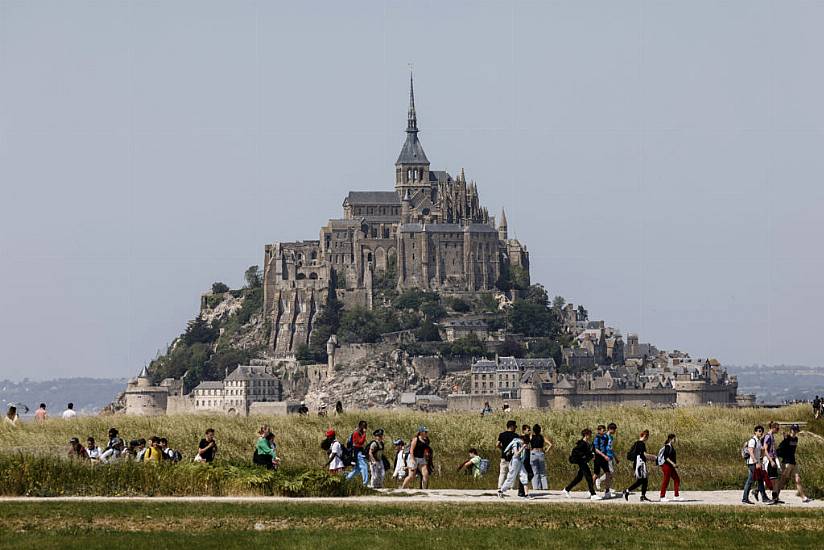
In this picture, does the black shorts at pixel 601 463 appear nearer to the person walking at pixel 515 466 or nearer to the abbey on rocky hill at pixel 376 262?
the person walking at pixel 515 466

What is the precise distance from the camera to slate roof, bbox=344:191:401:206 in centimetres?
19025

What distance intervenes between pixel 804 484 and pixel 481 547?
10.9 m

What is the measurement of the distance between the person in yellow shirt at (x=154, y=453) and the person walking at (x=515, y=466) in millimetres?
6480

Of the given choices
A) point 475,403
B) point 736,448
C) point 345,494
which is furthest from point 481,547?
point 475,403

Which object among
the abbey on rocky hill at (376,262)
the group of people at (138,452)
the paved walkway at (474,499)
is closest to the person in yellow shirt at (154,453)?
the group of people at (138,452)

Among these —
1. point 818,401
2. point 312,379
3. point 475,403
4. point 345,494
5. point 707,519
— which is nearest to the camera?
point 707,519

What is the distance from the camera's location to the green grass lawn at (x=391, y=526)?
29.3m

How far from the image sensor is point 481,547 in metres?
29.0

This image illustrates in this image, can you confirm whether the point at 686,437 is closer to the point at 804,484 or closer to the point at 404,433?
the point at 404,433

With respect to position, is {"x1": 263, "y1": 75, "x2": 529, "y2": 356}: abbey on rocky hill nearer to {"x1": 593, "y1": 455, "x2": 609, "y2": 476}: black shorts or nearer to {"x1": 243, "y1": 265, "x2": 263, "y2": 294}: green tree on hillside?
{"x1": 243, "y1": 265, "x2": 263, "y2": 294}: green tree on hillside

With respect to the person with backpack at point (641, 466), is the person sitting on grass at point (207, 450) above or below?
above

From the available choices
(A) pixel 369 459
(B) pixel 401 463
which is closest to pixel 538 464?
(B) pixel 401 463

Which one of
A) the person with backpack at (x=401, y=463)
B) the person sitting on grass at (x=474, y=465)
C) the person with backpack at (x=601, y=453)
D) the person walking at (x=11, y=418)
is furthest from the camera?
the person walking at (x=11, y=418)

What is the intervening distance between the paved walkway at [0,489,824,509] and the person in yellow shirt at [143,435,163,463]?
8.03 ft
